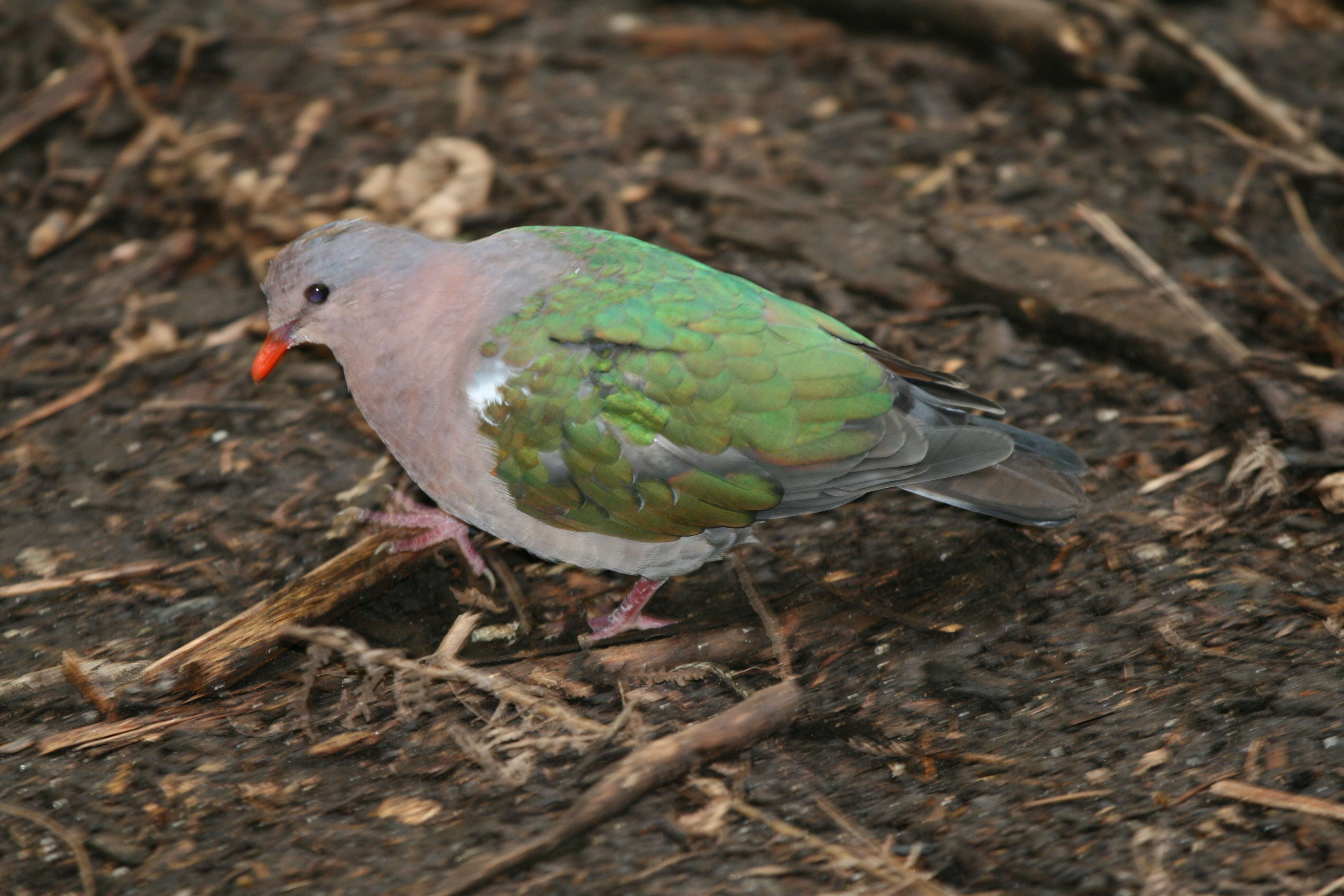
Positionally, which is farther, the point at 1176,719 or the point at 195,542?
the point at 195,542

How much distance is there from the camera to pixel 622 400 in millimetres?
3135

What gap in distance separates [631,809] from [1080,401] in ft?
7.56

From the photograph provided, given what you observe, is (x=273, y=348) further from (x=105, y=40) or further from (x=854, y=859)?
(x=105, y=40)

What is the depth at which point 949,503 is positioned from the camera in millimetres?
3422

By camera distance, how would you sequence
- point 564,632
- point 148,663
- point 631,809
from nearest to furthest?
1. point 631,809
2. point 148,663
3. point 564,632

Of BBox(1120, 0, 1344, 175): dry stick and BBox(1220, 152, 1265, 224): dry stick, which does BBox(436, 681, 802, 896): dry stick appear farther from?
BBox(1120, 0, 1344, 175): dry stick

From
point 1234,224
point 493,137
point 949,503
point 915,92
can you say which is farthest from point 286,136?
point 1234,224

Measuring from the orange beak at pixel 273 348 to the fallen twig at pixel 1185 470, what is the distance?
269cm

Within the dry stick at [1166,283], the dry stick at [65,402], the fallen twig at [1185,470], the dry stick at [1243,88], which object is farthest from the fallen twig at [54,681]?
the dry stick at [1243,88]

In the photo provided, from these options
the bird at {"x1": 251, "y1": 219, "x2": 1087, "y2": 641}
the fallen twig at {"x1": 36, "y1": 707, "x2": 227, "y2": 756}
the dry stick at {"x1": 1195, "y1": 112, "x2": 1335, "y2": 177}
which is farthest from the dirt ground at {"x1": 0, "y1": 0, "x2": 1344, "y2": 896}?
the bird at {"x1": 251, "y1": 219, "x2": 1087, "y2": 641}

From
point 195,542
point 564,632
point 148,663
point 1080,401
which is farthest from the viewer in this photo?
point 1080,401

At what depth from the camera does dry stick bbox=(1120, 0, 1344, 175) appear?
507 cm

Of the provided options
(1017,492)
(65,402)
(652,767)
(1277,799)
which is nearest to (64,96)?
(65,402)

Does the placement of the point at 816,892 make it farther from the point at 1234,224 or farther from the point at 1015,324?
the point at 1234,224
